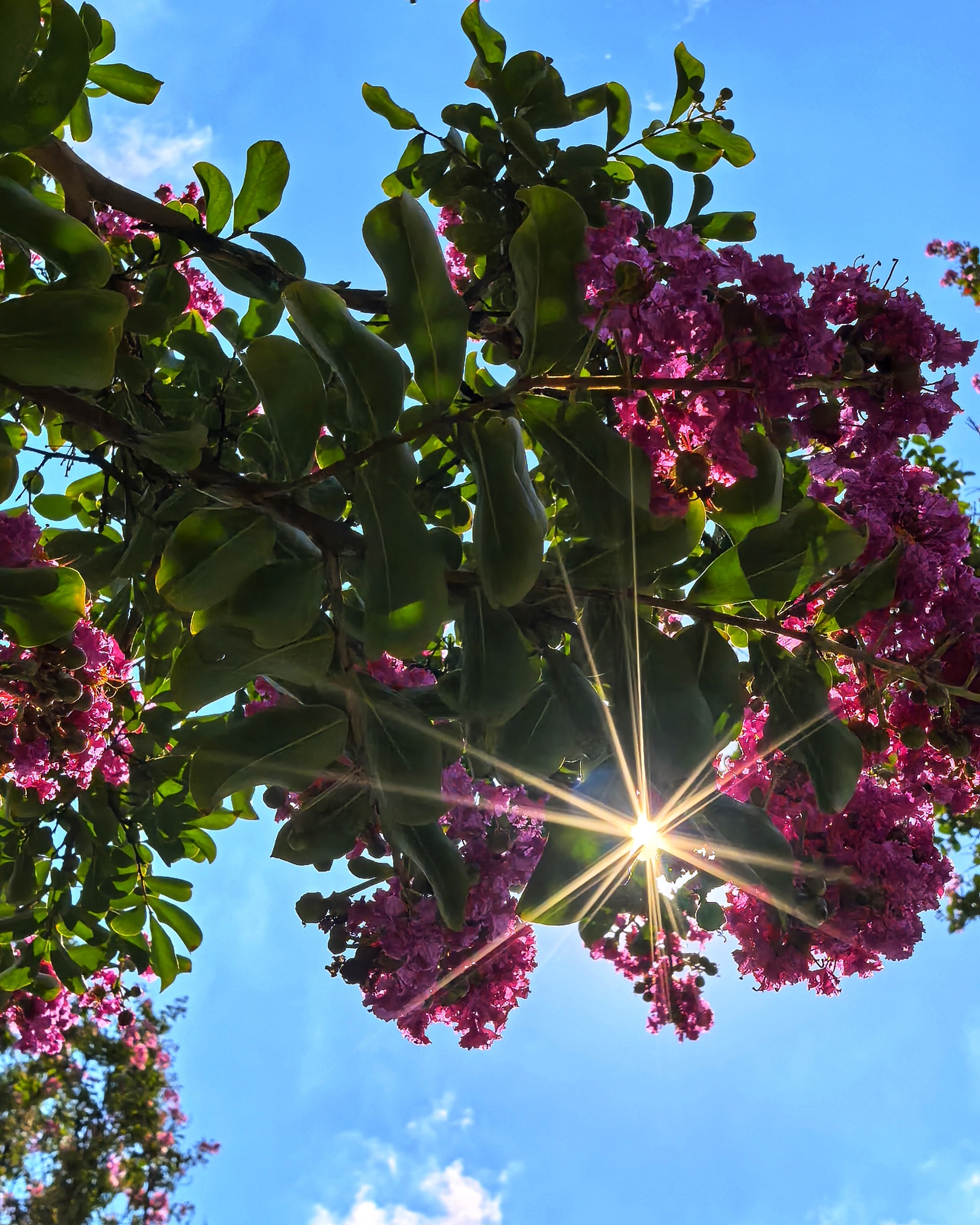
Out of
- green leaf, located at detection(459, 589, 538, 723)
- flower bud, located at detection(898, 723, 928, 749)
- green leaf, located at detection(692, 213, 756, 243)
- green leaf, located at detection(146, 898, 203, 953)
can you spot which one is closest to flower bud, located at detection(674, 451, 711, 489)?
green leaf, located at detection(459, 589, 538, 723)

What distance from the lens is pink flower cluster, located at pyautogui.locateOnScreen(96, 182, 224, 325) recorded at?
2.43m

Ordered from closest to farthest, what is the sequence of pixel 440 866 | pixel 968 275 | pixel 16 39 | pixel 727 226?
pixel 16 39, pixel 440 866, pixel 727 226, pixel 968 275

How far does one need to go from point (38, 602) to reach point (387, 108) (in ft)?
5.38

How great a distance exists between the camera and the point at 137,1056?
8125 millimetres

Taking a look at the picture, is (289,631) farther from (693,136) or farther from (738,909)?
(693,136)

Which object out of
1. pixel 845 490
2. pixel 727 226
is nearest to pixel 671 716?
pixel 845 490

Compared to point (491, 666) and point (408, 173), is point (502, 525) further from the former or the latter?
point (408, 173)

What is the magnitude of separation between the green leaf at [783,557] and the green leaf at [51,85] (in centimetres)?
117

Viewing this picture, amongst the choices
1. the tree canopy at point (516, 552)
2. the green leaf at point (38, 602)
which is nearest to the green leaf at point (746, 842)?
the tree canopy at point (516, 552)

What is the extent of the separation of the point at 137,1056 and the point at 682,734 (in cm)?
860

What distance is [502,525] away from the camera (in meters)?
1.19

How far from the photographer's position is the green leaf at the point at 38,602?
1.38m

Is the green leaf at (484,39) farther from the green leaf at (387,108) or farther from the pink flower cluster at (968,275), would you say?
the pink flower cluster at (968,275)

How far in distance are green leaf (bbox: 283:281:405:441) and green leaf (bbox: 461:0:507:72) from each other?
52.8 inches
